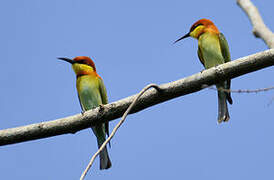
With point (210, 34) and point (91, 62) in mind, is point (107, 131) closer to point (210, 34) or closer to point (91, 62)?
point (91, 62)

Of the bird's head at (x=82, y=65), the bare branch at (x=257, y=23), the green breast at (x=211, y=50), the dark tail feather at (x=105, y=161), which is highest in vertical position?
the bird's head at (x=82, y=65)

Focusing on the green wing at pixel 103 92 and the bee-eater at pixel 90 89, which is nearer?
the bee-eater at pixel 90 89

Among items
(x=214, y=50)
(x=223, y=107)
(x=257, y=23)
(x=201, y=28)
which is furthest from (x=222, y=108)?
(x=257, y=23)

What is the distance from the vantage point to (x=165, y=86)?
267 cm

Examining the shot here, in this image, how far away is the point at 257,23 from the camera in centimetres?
290

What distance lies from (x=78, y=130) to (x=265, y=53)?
1.41 metres

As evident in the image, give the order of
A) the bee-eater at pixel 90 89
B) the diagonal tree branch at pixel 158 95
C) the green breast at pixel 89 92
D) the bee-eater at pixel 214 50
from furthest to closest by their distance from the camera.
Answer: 1. the green breast at pixel 89 92
2. the bee-eater at pixel 90 89
3. the bee-eater at pixel 214 50
4. the diagonal tree branch at pixel 158 95

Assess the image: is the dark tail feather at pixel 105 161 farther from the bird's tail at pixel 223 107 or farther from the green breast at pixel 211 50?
the green breast at pixel 211 50

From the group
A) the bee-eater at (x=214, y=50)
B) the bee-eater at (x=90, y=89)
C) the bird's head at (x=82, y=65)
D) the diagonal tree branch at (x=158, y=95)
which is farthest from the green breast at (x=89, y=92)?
the diagonal tree branch at (x=158, y=95)

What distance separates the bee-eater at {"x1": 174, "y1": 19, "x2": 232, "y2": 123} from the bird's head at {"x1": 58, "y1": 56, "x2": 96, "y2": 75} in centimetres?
136

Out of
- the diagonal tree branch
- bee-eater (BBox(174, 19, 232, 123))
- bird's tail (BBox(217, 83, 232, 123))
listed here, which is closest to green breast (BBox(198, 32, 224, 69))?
bee-eater (BBox(174, 19, 232, 123))

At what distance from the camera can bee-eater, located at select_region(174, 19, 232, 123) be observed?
4320 millimetres

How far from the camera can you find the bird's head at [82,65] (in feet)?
15.9

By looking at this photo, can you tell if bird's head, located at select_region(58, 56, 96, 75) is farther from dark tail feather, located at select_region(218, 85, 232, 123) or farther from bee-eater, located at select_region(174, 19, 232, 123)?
dark tail feather, located at select_region(218, 85, 232, 123)
